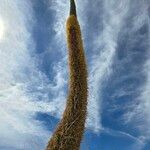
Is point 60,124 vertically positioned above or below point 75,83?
below

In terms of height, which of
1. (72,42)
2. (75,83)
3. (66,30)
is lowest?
(75,83)

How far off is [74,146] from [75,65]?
13.0 feet

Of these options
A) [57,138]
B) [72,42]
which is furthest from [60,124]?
[72,42]

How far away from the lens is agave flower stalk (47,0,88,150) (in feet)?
49.9

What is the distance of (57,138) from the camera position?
15781 millimetres

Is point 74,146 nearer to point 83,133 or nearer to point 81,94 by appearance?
point 83,133

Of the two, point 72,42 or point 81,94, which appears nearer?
point 81,94

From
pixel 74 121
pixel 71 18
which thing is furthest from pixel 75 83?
pixel 71 18

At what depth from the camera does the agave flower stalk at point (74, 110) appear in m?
15.2

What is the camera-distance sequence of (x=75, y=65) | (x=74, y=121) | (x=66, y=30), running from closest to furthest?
(x=74, y=121), (x=75, y=65), (x=66, y=30)

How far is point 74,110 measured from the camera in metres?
15.4

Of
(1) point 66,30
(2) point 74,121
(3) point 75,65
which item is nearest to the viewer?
(2) point 74,121

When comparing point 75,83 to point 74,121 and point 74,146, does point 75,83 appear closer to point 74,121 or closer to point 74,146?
point 74,121

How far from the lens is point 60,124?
1561cm
